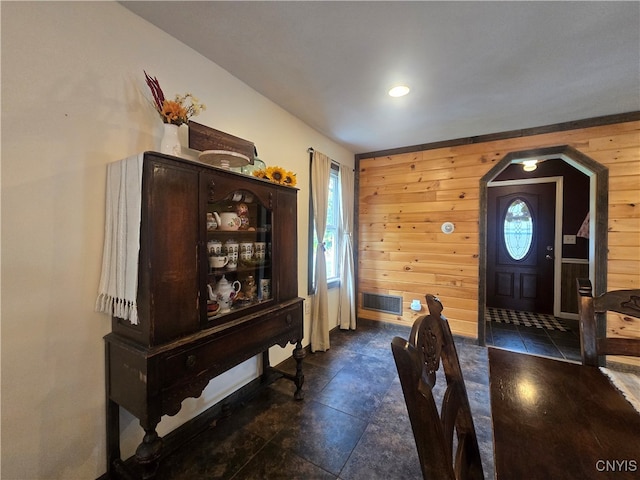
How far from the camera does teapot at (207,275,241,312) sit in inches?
59.4

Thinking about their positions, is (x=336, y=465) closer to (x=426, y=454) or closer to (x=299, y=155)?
(x=426, y=454)

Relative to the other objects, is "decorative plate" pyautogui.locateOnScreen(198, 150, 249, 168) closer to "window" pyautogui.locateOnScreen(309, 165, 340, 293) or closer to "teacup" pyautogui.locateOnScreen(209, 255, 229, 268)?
Answer: "teacup" pyautogui.locateOnScreen(209, 255, 229, 268)

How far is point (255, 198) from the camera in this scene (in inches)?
67.2

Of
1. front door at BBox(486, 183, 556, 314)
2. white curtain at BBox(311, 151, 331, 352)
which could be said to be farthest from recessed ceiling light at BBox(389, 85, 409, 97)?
front door at BBox(486, 183, 556, 314)

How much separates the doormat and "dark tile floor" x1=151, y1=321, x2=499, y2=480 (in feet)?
6.41

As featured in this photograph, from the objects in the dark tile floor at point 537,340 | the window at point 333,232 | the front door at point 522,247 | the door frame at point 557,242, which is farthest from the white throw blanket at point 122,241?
the door frame at point 557,242

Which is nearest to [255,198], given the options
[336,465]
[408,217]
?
[336,465]

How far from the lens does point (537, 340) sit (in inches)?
127

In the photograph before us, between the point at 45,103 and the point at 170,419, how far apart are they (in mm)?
1766

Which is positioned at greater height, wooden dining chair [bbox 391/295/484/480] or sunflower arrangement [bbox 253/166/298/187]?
sunflower arrangement [bbox 253/166/298/187]

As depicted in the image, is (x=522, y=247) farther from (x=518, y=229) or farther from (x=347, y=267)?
(x=347, y=267)

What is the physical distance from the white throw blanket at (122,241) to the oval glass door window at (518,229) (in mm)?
5232

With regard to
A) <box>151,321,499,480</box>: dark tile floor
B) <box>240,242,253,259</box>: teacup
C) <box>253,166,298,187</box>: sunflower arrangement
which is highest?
<box>253,166,298,187</box>: sunflower arrangement

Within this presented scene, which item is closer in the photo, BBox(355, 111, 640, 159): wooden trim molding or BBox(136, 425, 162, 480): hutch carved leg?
BBox(136, 425, 162, 480): hutch carved leg
